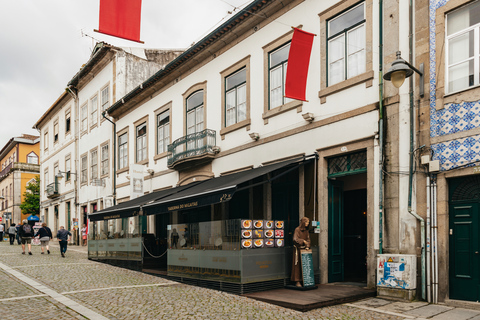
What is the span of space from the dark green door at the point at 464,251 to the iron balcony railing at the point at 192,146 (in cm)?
854

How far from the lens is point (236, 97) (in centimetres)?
1498

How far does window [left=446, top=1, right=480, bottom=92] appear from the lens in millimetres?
8781

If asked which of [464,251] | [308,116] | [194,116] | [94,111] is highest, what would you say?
[94,111]

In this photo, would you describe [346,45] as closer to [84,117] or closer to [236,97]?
[236,97]

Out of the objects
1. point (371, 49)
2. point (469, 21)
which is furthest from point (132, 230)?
point (469, 21)

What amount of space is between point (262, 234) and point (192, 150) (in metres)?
6.70

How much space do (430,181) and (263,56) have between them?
21.1ft

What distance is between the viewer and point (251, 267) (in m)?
10.1

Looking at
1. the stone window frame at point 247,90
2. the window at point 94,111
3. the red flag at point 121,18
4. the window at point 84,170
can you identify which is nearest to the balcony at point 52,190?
the window at point 84,170

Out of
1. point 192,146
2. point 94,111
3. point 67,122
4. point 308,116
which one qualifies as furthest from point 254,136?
point 67,122

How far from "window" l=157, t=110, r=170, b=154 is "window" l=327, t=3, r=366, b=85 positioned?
9.12m

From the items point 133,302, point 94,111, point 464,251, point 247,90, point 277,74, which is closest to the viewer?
point 464,251

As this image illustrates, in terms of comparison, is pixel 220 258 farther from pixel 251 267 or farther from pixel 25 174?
pixel 25 174

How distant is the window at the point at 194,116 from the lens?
16.8 m
